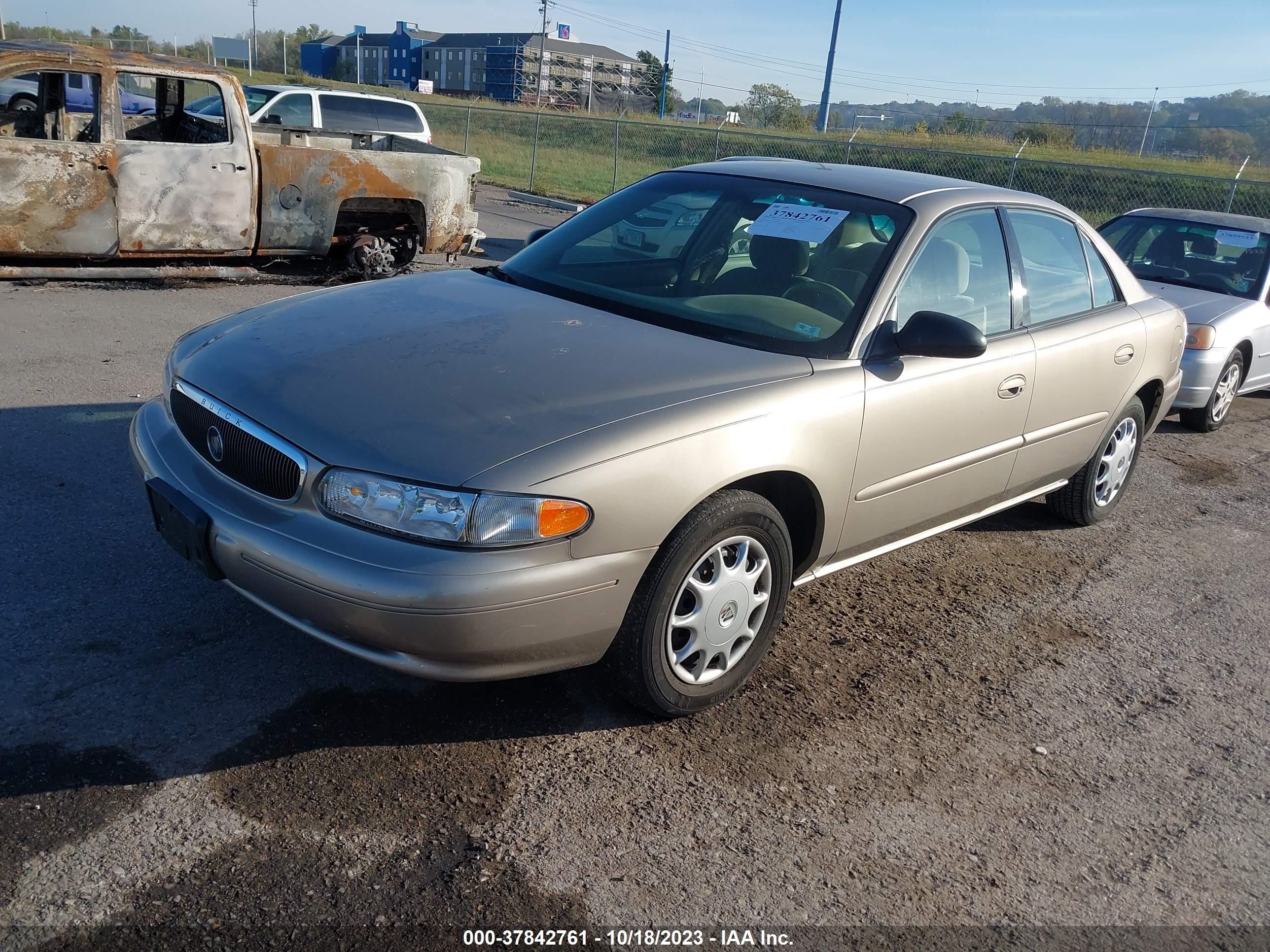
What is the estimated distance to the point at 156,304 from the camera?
27.9 feet

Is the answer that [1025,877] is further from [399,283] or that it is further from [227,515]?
[399,283]

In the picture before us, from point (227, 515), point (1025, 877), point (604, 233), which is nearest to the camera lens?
point (1025, 877)

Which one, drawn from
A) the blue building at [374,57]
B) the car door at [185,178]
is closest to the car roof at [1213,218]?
the car door at [185,178]

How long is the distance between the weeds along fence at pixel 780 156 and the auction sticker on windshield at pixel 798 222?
9828 mm

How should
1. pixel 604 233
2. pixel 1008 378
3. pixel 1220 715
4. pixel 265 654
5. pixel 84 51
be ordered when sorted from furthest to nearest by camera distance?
pixel 84 51 < pixel 604 233 < pixel 1008 378 < pixel 1220 715 < pixel 265 654

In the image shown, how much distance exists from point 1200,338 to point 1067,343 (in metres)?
3.50

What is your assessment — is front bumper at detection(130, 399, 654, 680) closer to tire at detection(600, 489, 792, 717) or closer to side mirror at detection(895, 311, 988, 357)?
tire at detection(600, 489, 792, 717)

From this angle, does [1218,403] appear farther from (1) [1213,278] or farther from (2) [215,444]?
(2) [215,444]

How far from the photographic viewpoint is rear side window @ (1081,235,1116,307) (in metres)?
4.91

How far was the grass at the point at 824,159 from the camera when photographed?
17328 millimetres

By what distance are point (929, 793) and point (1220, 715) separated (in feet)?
4.44

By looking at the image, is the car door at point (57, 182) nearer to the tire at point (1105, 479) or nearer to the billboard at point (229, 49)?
the tire at point (1105, 479)

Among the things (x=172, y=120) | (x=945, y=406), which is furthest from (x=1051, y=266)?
(x=172, y=120)

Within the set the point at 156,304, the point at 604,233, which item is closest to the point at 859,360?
the point at 604,233
